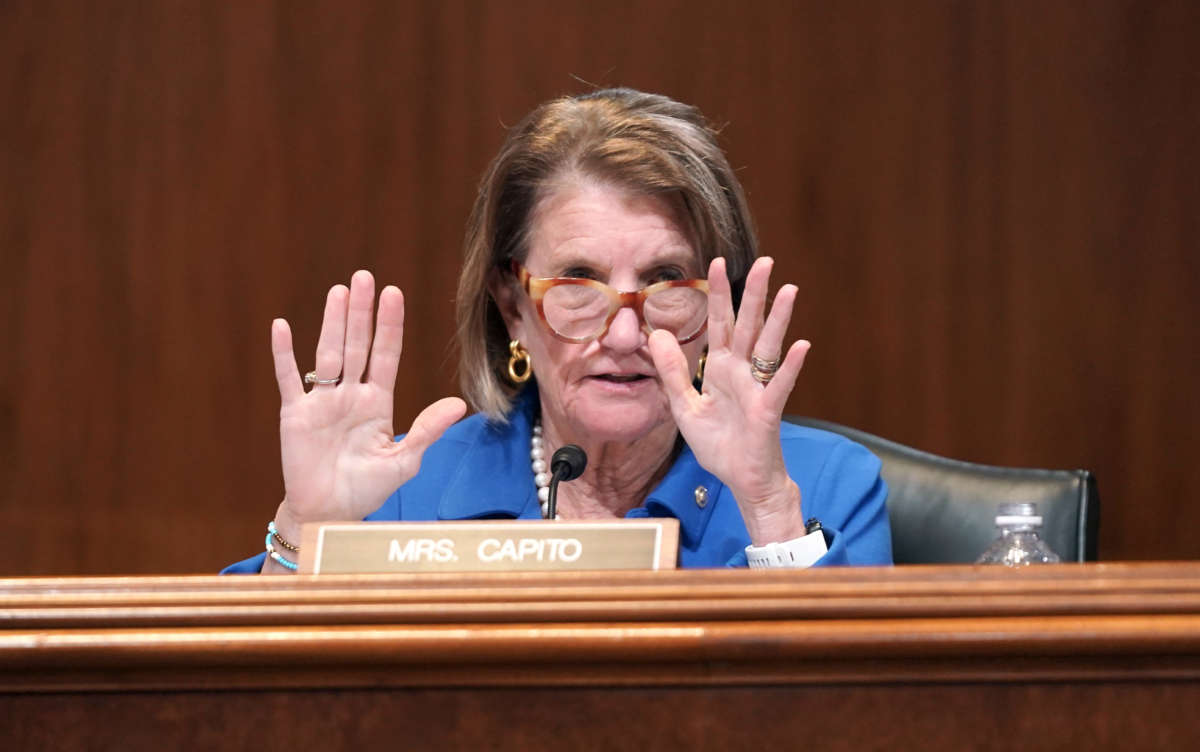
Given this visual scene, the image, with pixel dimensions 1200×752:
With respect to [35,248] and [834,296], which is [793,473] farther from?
[35,248]

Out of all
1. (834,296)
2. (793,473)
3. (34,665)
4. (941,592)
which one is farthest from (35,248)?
(941,592)

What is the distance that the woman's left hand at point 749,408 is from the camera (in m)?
1.37

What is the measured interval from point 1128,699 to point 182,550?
2646 millimetres

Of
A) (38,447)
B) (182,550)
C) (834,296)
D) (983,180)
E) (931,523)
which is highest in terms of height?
(983,180)

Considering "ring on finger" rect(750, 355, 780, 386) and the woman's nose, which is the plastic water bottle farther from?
the woman's nose

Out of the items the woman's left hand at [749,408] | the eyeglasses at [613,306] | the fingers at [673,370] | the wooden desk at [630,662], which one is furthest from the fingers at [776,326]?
the wooden desk at [630,662]

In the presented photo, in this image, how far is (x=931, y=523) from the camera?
1877mm

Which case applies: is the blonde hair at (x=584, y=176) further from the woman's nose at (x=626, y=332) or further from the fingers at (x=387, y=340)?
the fingers at (x=387, y=340)

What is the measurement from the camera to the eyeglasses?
163cm

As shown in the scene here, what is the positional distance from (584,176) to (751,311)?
46cm

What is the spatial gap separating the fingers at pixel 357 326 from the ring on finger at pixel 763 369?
16.4 inches

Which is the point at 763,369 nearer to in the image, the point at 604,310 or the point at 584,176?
the point at 604,310

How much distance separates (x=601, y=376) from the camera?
66.1 inches

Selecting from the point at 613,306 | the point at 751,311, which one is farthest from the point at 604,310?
the point at 751,311
